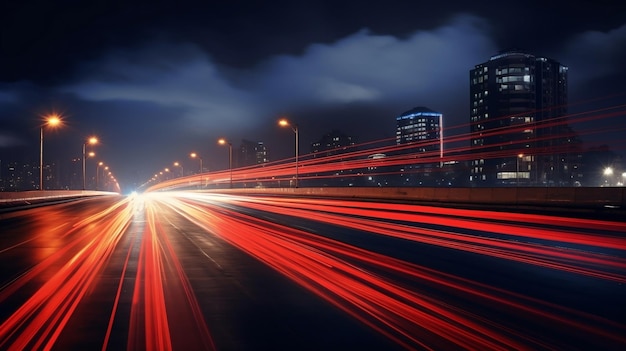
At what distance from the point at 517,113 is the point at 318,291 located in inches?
6364

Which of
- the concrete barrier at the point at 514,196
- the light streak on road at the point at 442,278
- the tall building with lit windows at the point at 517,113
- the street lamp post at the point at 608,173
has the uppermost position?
the tall building with lit windows at the point at 517,113

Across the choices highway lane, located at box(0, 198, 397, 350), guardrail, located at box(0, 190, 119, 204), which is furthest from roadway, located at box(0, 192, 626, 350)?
guardrail, located at box(0, 190, 119, 204)

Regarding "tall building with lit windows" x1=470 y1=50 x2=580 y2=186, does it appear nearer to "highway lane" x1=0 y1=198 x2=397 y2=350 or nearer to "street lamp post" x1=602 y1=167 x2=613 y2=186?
"street lamp post" x1=602 y1=167 x2=613 y2=186

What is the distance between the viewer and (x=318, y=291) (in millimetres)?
9844

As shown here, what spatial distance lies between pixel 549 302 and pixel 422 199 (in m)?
28.0

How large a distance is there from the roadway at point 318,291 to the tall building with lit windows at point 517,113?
4970 inches

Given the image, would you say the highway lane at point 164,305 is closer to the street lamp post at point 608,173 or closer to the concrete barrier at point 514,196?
the concrete barrier at point 514,196

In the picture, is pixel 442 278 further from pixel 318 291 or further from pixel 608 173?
pixel 608 173

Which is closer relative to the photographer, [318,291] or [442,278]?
[318,291]

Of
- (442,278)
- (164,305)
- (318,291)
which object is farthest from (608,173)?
(164,305)

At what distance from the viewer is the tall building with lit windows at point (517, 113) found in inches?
5832

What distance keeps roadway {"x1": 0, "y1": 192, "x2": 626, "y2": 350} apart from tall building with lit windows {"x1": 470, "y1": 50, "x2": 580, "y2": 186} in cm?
12623

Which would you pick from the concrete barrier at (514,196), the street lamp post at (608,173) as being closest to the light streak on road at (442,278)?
the concrete barrier at (514,196)

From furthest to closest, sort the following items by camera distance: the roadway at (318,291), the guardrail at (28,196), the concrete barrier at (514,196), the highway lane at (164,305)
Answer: the guardrail at (28,196) → the concrete barrier at (514,196) → the roadway at (318,291) → the highway lane at (164,305)
